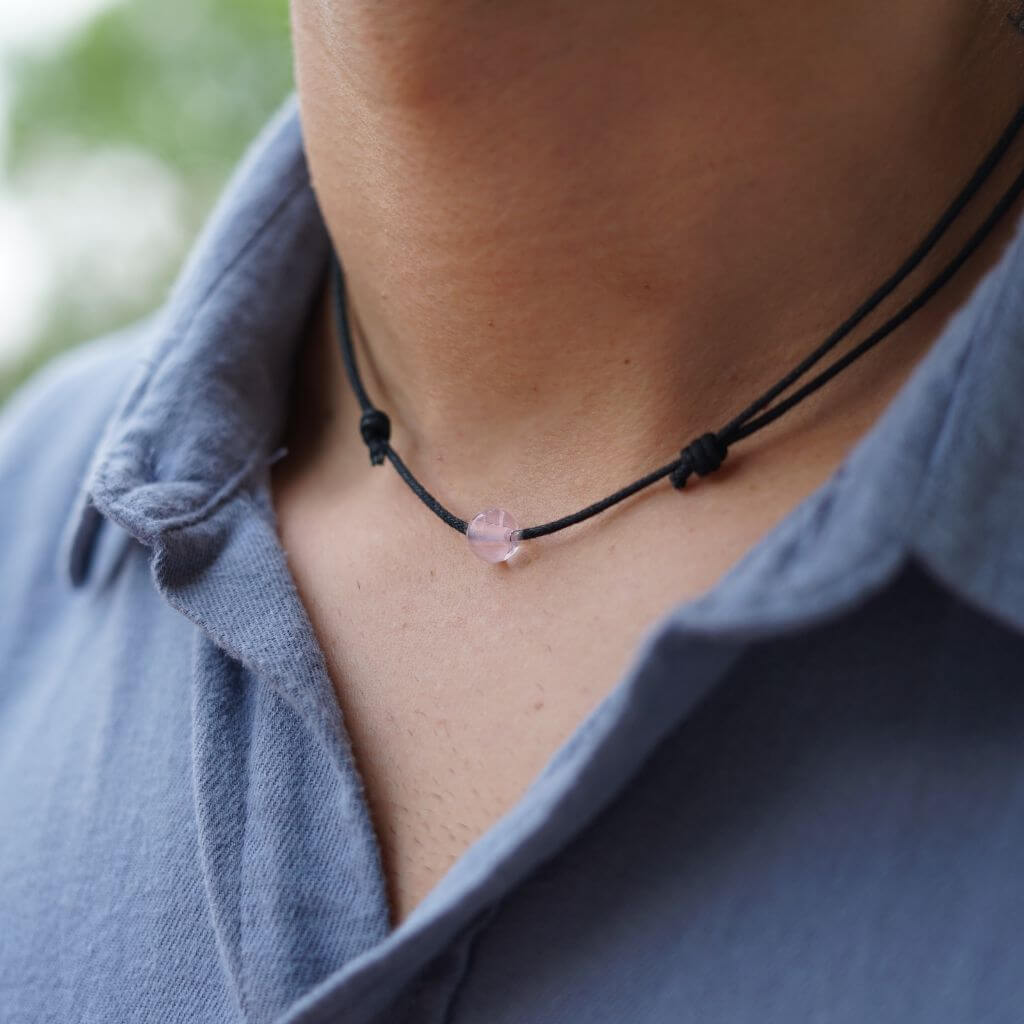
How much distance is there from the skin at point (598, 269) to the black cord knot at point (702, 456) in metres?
0.01

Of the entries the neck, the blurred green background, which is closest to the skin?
the neck

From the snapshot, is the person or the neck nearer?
the person

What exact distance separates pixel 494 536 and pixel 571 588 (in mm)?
69

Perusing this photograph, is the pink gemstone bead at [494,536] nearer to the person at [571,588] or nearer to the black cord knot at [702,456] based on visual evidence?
the person at [571,588]

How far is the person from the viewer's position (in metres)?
0.51

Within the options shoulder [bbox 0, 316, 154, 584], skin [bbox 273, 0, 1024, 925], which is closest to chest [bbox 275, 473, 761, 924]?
skin [bbox 273, 0, 1024, 925]

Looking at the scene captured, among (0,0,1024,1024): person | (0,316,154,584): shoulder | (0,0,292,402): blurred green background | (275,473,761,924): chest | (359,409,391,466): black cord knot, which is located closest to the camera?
(0,0,1024,1024): person

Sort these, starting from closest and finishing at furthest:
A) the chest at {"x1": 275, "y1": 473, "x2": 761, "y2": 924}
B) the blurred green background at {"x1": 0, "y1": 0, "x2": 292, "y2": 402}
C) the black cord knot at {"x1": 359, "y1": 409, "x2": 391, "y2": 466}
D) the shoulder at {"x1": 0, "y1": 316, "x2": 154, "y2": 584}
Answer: the chest at {"x1": 275, "y1": 473, "x2": 761, "y2": 924}
the black cord knot at {"x1": 359, "y1": 409, "x2": 391, "y2": 466}
the shoulder at {"x1": 0, "y1": 316, "x2": 154, "y2": 584}
the blurred green background at {"x1": 0, "y1": 0, "x2": 292, "y2": 402}

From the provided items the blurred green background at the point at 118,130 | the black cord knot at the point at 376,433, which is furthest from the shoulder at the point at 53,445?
the blurred green background at the point at 118,130

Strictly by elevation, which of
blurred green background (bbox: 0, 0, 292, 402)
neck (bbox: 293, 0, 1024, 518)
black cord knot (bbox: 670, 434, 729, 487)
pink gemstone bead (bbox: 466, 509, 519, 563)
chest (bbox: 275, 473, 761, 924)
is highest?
neck (bbox: 293, 0, 1024, 518)

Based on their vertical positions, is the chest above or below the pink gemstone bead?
below

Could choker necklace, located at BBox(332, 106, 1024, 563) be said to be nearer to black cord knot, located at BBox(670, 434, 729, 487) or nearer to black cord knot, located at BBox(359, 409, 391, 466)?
black cord knot, located at BBox(670, 434, 729, 487)

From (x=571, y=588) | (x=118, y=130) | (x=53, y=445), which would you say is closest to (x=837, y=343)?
(x=571, y=588)

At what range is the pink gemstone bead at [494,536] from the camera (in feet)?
2.34
